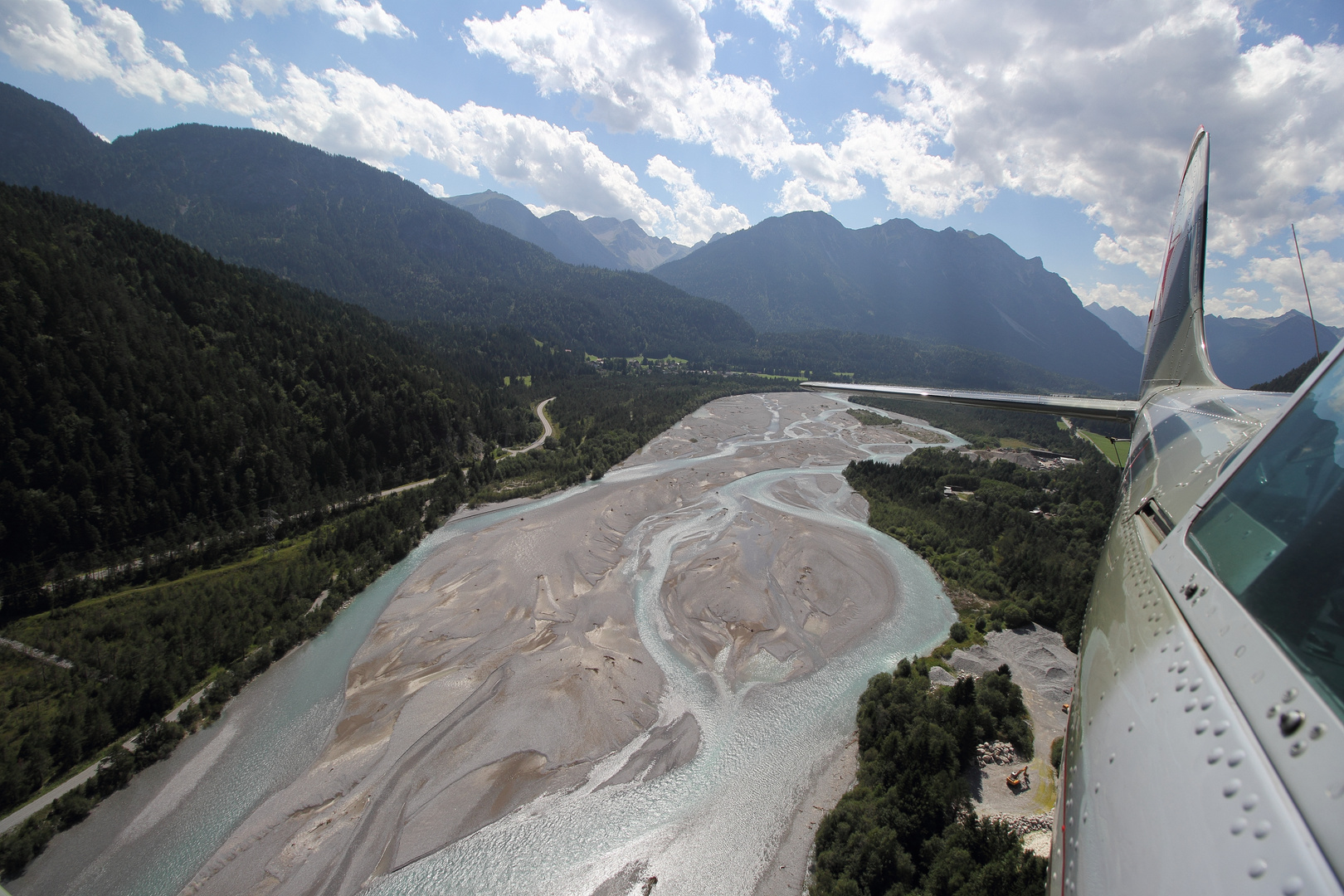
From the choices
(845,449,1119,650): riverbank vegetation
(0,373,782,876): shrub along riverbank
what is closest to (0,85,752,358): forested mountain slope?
(845,449,1119,650): riverbank vegetation

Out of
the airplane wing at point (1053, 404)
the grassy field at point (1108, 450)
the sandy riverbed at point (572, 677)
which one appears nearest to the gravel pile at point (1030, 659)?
the sandy riverbed at point (572, 677)

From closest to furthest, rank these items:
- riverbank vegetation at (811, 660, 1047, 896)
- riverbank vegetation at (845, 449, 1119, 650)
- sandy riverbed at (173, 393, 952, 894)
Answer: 1. riverbank vegetation at (811, 660, 1047, 896)
2. sandy riverbed at (173, 393, 952, 894)
3. riverbank vegetation at (845, 449, 1119, 650)

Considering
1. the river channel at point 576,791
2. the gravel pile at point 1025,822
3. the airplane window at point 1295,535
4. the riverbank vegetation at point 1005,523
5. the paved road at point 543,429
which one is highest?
the airplane window at point 1295,535

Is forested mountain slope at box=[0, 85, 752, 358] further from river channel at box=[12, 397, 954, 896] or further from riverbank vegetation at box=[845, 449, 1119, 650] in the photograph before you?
river channel at box=[12, 397, 954, 896]

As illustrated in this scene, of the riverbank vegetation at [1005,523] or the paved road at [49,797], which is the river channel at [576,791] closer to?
the paved road at [49,797]

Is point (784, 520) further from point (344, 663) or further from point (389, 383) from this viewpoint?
point (389, 383)
